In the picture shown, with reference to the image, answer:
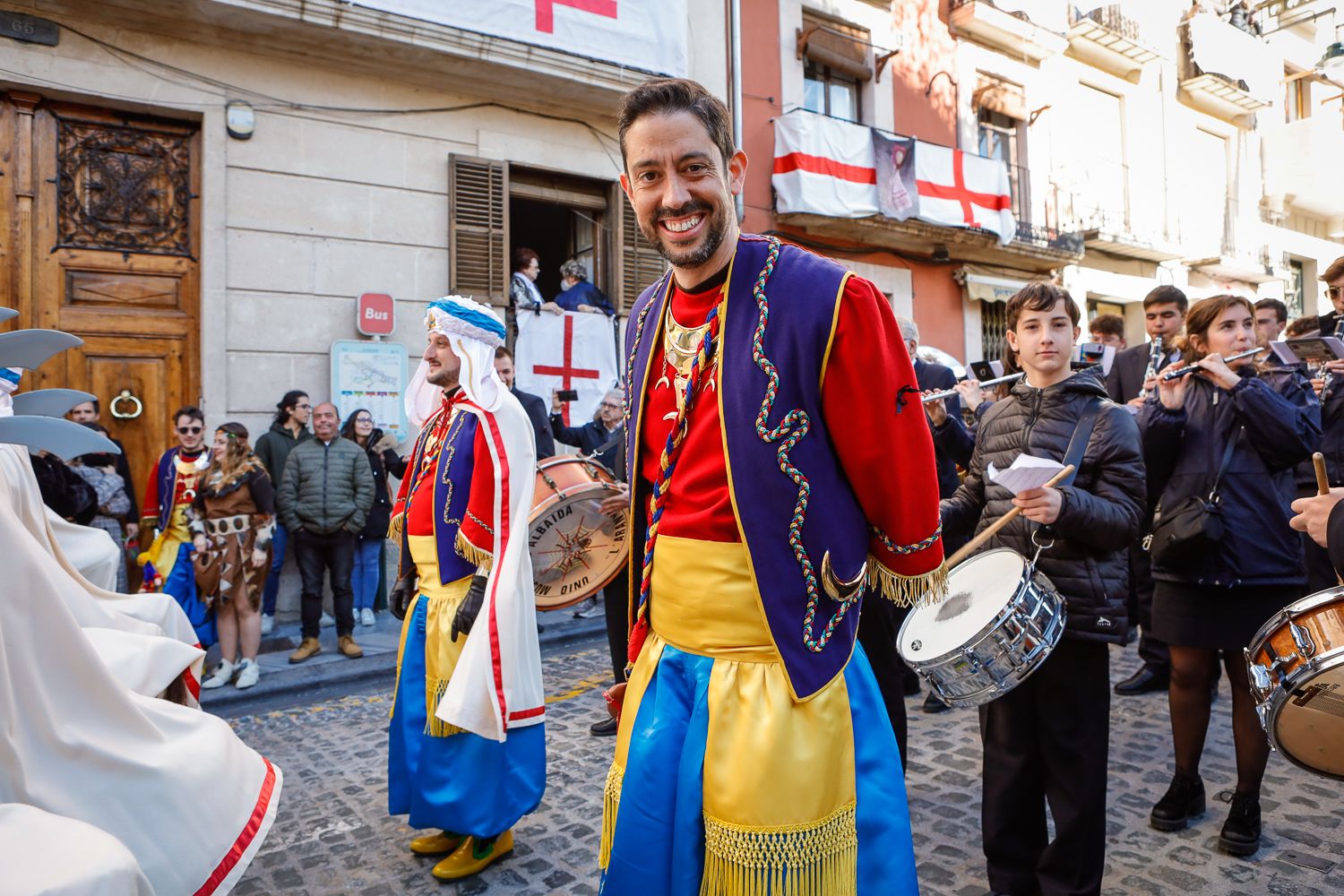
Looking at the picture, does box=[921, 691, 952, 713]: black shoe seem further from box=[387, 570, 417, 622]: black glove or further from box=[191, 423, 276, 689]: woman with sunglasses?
box=[191, 423, 276, 689]: woman with sunglasses

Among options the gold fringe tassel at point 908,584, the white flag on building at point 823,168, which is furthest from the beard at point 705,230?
the white flag on building at point 823,168

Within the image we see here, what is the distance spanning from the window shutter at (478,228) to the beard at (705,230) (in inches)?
314

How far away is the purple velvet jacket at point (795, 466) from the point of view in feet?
5.92

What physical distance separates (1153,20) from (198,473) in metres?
20.3

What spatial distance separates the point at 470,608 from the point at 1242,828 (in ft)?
10.2

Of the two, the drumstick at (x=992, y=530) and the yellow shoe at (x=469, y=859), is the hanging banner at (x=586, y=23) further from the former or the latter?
the drumstick at (x=992, y=530)

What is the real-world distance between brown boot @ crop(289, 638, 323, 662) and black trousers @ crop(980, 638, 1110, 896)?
18.0 ft

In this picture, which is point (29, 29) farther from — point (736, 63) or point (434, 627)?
point (736, 63)

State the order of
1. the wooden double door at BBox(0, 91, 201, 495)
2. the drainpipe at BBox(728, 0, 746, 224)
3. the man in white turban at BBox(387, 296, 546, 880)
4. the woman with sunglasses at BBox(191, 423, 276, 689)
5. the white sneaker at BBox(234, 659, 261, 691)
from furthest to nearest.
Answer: the drainpipe at BBox(728, 0, 746, 224) < the wooden double door at BBox(0, 91, 201, 495) < the woman with sunglasses at BBox(191, 423, 276, 689) < the white sneaker at BBox(234, 659, 261, 691) < the man in white turban at BBox(387, 296, 546, 880)

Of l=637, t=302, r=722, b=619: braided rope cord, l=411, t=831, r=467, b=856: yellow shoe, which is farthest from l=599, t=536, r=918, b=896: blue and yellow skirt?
l=411, t=831, r=467, b=856: yellow shoe

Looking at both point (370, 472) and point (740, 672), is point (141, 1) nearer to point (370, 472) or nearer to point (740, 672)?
→ point (370, 472)

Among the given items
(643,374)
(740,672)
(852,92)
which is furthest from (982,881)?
(852,92)

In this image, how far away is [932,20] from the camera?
14742 mm

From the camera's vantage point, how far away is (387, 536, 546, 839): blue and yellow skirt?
3.44m
